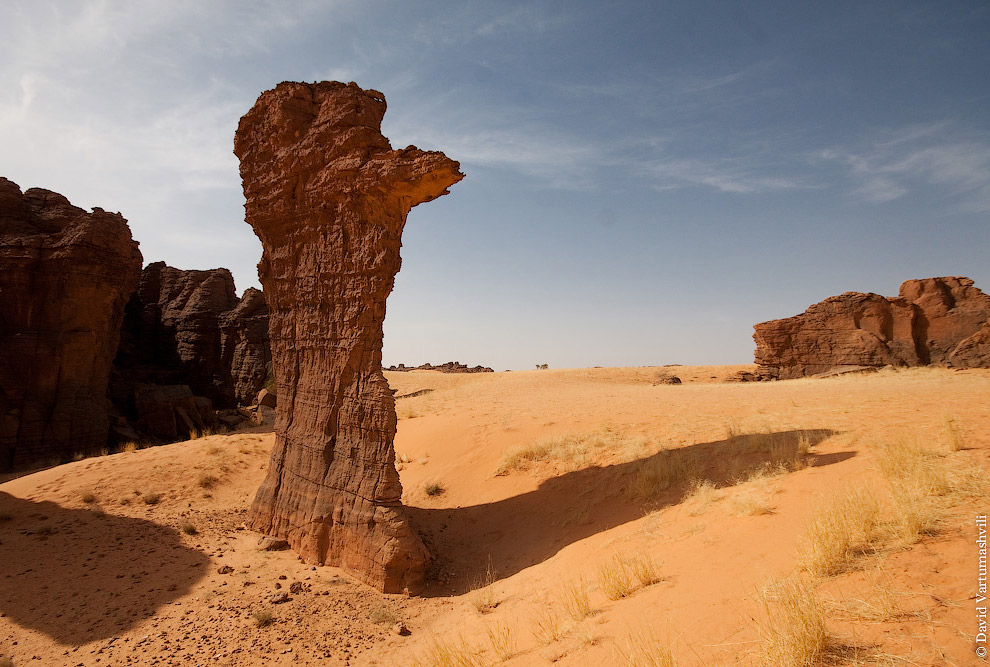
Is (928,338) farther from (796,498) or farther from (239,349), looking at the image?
(239,349)

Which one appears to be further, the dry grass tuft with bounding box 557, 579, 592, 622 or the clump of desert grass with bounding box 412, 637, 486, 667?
the dry grass tuft with bounding box 557, 579, 592, 622

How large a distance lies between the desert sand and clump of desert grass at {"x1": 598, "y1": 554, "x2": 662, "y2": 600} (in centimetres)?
3

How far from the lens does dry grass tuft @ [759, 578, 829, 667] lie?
2957 mm

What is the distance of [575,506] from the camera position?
9.46 metres

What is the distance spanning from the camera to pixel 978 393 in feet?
41.2

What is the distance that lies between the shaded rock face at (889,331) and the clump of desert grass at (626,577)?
993 inches

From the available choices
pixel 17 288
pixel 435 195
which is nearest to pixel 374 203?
pixel 435 195

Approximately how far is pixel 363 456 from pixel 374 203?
4726 mm

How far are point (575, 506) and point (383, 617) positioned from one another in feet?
13.9

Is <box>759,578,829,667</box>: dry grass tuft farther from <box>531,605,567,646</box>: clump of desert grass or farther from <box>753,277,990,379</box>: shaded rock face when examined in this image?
<box>753,277,990,379</box>: shaded rock face

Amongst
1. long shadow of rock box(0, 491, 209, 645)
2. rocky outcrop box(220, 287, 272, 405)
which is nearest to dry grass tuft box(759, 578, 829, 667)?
long shadow of rock box(0, 491, 209, 645)

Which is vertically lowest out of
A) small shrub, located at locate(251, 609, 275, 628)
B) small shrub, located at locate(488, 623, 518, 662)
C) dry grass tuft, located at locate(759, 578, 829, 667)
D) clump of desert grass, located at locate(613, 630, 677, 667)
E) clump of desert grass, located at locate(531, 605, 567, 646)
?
small shrub, located at locate(251, 609, 275, 628)

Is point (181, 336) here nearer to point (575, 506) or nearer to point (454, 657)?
point (575, 506)

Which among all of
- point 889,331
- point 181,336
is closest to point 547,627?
point 889,331
